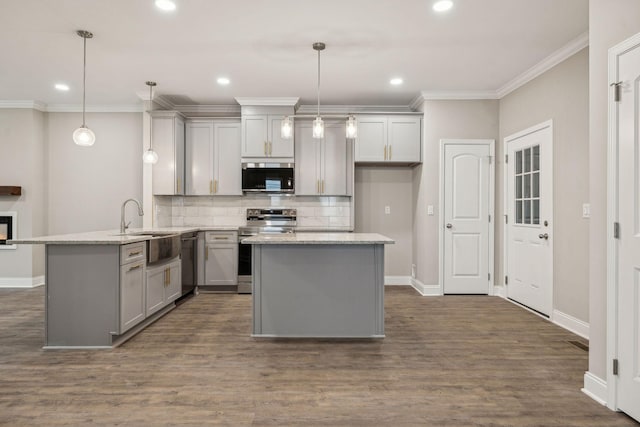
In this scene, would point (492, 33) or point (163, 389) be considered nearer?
point (163, 389)

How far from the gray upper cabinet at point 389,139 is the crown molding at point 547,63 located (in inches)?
45.2

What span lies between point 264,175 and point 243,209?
2.51 feet

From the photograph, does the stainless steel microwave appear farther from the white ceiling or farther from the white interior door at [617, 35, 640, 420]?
the white interior door at [617, 35, 640, 420]

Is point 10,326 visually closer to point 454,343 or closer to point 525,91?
point 454,343

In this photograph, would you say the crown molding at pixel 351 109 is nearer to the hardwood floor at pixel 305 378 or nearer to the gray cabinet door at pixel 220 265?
the gray cabinet door at pixel 220 265

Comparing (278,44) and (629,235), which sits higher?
(278,44)

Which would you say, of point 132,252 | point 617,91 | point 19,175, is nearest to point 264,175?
point 132,252

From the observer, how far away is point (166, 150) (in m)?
5.30

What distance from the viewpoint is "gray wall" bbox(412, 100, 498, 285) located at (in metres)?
5.11

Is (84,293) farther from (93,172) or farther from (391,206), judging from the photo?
(391,206)

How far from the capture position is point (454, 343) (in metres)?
3.25

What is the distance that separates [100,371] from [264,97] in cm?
389

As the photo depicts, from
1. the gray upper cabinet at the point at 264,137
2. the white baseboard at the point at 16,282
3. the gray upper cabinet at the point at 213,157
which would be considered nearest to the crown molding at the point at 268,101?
the gray upper cabinet at the point at 264,137

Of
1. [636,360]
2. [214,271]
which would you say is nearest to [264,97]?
[214,271]
